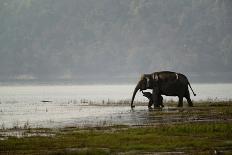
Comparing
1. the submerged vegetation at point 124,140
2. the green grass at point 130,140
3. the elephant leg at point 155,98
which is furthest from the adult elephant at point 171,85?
the green grass at point 130,140

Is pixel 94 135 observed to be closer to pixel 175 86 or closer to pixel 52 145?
pixel 52 145

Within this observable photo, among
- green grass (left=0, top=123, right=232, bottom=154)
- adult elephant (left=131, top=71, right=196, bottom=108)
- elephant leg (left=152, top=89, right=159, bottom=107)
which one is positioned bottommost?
green grass (left=0, top=123, right=232, bottom=154)

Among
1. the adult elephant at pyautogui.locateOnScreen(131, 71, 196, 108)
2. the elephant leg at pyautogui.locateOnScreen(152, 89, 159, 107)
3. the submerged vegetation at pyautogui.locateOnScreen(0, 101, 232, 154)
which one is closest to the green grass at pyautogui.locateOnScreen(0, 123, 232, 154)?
the submerged vegetation at pyautogui.locateOnScreen(0, 101, 232, 154)

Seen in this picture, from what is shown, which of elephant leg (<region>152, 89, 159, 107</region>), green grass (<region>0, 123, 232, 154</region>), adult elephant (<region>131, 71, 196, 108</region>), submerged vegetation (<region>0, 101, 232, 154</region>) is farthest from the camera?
adult elephant (<region>131, 71, 196, 108</region>)

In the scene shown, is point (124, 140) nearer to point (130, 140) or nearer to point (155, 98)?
point (130, 140)

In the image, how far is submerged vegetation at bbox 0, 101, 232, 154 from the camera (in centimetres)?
2619

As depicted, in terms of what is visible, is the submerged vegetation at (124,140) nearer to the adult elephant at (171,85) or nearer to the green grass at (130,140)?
the green grass at (130,140)

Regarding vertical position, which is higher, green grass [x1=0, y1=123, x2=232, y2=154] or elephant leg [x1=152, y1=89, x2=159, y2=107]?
elephant leg [x1=152, y1=89, x2=159, y2=107]

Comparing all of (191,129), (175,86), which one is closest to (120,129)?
(191,129)

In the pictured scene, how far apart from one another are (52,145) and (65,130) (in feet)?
23.9

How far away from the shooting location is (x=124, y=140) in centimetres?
2923

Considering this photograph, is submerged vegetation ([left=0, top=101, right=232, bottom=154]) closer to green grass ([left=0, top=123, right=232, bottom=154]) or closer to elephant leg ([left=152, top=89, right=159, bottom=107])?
green grass ([left=0, top=123, right=232, bottom=154])

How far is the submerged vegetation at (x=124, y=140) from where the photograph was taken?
85.9 feet

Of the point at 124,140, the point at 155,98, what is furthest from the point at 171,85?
the point at 124,140
